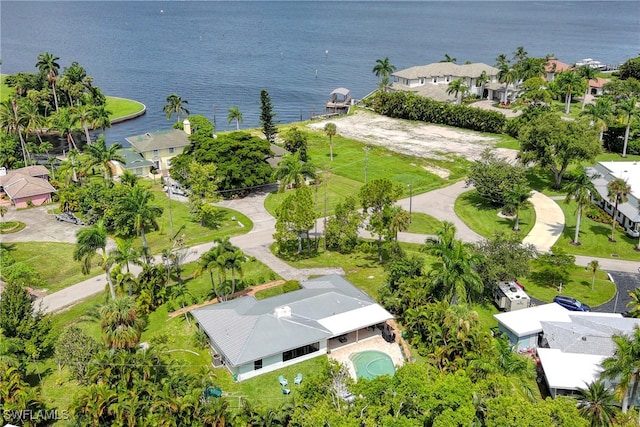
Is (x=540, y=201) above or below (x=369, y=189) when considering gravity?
below

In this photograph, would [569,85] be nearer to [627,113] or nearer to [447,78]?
[627,113]

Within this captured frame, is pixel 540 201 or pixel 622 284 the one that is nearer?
pixel 622 284

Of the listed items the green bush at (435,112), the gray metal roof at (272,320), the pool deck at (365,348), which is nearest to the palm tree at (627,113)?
the green bush at (435,112)

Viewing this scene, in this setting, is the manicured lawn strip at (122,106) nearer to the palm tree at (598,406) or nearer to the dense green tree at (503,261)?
the dense green tree at (503,261)

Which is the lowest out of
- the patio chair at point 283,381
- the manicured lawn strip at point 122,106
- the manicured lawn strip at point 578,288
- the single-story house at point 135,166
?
the patio chair at point 283,381

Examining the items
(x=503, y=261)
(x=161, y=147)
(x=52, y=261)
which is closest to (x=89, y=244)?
(x=52, y=261)

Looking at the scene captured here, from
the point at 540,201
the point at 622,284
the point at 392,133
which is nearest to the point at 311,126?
the point at 392,133

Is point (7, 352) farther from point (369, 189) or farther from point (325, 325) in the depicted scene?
point (369, 189)
